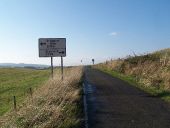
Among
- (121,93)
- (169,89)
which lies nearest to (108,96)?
(121,93)

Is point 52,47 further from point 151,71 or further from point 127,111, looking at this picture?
point 127,111

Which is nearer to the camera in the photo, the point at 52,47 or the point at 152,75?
the point at 52,47

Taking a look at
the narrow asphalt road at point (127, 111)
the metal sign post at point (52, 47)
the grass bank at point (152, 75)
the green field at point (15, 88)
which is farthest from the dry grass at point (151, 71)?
the green field at point (15, 88)

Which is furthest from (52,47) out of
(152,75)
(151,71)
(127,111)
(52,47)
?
(127,111)

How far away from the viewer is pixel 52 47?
1096 inches

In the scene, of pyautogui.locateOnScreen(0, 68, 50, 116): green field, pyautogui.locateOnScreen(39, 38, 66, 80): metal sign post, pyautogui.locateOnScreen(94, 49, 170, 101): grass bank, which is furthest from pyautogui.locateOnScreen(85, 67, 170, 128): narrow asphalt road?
pyautogui.locateOnScreen(39, 38, 66, 80): metal sign post

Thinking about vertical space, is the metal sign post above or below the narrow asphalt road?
above

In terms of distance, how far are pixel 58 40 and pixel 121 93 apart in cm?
755

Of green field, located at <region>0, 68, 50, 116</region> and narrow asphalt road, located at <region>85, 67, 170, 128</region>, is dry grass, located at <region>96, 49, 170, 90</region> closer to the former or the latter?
narrow asphalt road, located at <region>85, 67, 170, 128</region>

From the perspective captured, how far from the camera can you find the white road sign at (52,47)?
27.6 m

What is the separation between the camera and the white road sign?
27609 mm

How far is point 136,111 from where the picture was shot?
15.3m

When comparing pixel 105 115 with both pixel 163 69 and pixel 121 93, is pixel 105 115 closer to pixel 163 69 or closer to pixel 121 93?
pixel 121 93

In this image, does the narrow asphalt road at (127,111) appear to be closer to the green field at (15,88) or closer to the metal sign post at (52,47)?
the green field at (15,88)
